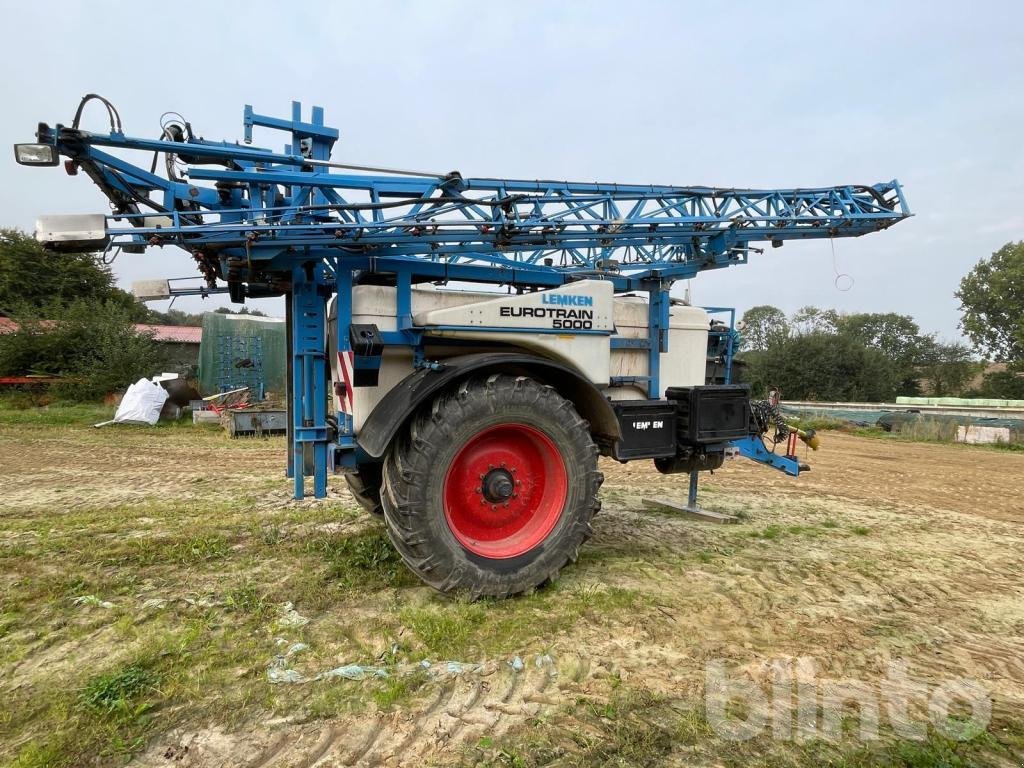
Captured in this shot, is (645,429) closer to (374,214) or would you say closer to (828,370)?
(374,214)

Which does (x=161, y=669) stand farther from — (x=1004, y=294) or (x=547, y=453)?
(x=1004, y=294)

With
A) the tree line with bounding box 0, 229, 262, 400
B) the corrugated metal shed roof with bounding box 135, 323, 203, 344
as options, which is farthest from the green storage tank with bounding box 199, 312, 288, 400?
the corrugated metal shed roof with bounding box 135, 323, 203, 344

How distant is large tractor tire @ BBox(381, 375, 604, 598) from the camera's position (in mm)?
3561

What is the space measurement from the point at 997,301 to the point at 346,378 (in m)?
57.2

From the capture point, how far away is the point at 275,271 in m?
4.18

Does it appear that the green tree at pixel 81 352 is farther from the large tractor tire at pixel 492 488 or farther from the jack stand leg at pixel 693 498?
the large tractor tire at pixel 492 488

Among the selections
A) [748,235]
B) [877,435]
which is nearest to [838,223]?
[748,235]

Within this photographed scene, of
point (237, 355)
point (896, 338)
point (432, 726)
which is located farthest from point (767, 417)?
point (896, 338)

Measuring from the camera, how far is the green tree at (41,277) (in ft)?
75.8

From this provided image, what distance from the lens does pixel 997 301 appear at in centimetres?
4562

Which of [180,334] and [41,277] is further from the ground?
[41,277]

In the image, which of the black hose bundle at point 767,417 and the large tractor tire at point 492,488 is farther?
the black hose bundle at point 767,417

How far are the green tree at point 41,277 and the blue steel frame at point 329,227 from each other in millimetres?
22427

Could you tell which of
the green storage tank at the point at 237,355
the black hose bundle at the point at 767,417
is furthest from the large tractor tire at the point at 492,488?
the green storage tank at the point at 237,355
